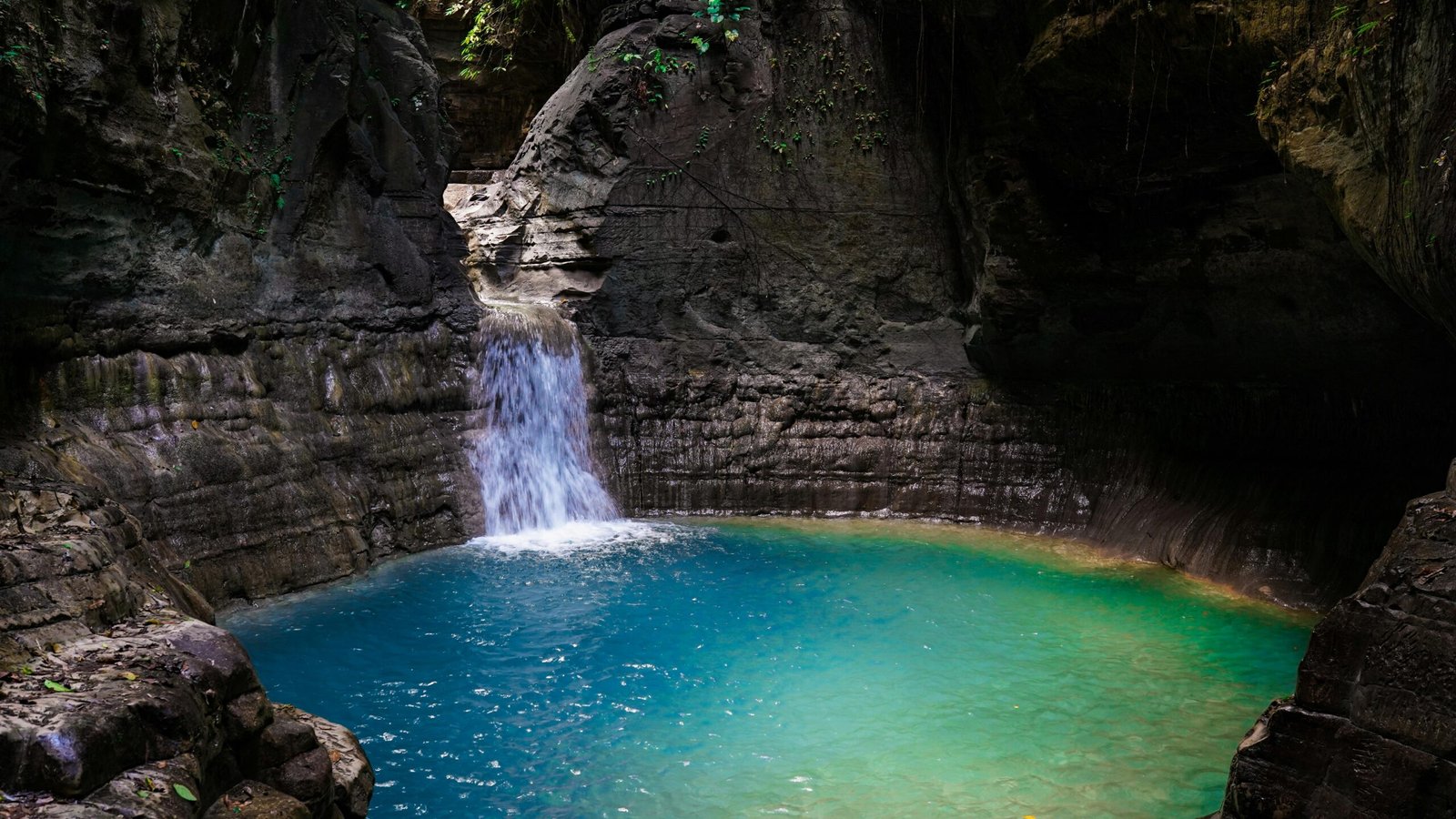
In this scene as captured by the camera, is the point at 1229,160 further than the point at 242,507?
Yes

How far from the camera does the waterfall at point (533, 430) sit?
33.4 feet

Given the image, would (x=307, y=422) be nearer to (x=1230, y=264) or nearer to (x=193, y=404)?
(x=193, y=404)

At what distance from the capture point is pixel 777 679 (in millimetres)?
6078

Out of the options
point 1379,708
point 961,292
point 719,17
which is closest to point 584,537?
point 961,292

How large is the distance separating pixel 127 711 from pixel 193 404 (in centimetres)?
529

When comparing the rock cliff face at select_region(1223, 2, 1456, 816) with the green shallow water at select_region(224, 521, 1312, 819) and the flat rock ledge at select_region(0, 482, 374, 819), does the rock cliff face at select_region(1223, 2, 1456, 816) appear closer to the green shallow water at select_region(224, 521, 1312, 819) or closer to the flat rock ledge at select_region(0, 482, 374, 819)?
the green shallow water at select_region(224, 521, 1312, 819)

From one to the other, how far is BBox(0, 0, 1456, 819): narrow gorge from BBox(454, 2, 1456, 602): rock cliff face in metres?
0.04

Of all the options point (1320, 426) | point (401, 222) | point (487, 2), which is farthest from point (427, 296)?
point (1320, 426)

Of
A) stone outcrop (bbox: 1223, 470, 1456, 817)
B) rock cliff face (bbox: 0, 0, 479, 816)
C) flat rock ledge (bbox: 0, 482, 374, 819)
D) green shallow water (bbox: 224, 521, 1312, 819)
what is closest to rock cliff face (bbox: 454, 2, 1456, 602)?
green shallow water (bbox: 224, 521, 1312, 819)

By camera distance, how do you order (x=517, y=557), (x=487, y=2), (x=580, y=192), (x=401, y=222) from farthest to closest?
(x=487, y=2) < (x=580, y=192) < (x=401, y=222) < (x=517, y=557)

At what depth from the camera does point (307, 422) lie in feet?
28.2

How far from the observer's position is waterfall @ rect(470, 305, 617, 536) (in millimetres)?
10195

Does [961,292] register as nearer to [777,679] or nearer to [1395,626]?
[777,679]

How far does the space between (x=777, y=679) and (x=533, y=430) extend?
539cm
